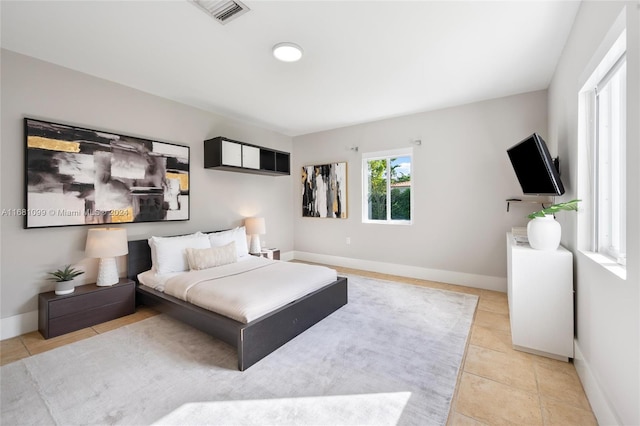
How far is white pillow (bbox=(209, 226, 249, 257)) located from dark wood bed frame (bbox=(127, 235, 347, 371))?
88 cm

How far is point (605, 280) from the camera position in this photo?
1.53 meters

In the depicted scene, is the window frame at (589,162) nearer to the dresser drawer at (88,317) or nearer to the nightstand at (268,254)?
the nightstand at (268,254)

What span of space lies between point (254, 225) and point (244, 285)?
2.15 m

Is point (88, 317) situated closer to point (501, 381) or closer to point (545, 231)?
point (501, 381)

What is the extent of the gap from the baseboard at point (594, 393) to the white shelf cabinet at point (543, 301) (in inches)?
5.3

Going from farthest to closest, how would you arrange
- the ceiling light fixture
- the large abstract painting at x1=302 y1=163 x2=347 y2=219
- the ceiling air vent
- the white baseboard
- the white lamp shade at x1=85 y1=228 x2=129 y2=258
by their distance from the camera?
the white baseboard
the large abstract painting at x1=302 y1=163 x2=347 y2=219
the white lamp shade at x1=85 y1=228 x2=129 y2=258
the ceiling light fixture
the ceiling air vent

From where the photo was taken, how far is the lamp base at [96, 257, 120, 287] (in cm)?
297

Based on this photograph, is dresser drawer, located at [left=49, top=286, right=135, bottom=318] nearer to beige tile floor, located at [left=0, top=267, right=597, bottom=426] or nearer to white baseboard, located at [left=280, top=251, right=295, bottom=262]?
beige tile floor, located at [left=0, top=267, right=597, bottom=426]

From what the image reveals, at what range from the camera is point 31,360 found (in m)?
2.17

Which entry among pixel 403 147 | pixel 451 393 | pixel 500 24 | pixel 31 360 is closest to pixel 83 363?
pixel 31 360

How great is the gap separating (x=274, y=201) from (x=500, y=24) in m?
4.27

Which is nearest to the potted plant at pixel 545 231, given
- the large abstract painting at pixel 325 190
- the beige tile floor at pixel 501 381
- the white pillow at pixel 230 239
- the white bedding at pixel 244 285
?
the beige tile floor at pixel 501 381

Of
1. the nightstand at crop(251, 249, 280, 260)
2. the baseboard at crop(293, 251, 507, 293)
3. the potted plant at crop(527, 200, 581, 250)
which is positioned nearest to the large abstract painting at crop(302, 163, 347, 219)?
the baseboard at crop(293, 251, 507, 293)

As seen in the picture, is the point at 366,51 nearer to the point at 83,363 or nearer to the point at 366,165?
the point at 366,165
